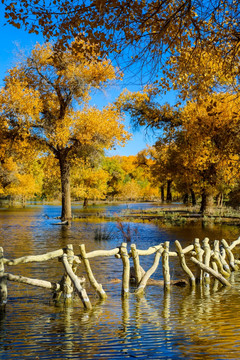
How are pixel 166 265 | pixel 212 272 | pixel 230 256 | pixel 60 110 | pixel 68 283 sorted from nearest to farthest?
pixel 68 283 → pixel 166 265 → pixel 212 272 → pixel 230 256 → pixel 60 110

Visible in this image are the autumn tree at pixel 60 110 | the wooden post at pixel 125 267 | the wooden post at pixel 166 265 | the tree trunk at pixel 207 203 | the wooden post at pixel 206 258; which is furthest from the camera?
the tree trunk at pixel 207 203

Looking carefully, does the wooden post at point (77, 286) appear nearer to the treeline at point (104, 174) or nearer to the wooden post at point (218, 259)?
the wooden post at point (218, 259)

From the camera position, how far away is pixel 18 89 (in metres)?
28.4

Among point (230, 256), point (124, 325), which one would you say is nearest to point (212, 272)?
point (230, 256)

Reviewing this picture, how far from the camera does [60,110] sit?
31438 mm

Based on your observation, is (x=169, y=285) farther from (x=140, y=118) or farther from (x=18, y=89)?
(x=140, y=118)

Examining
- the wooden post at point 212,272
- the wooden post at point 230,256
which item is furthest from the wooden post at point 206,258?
the wooden post at point 230,256

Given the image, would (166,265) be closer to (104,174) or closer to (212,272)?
(212,272)

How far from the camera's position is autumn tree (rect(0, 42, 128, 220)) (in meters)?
28.8

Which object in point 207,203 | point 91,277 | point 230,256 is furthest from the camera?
point 207,203

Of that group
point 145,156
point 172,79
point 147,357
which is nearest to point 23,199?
point 145,156

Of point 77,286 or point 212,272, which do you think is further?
point 212,272

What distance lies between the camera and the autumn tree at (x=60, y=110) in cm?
2882

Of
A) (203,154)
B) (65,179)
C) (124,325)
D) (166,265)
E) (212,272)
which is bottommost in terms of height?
(124,325)
